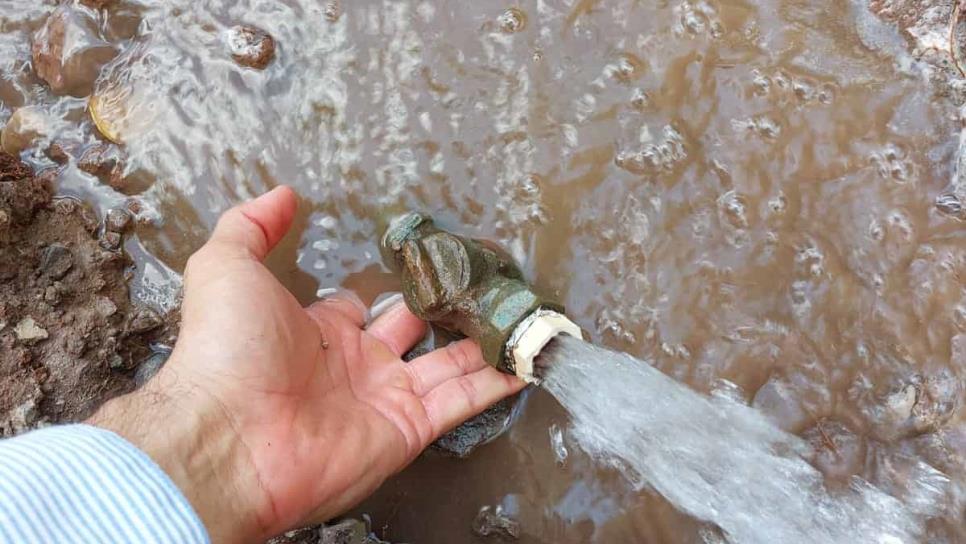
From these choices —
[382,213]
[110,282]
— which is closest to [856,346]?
[382,213]

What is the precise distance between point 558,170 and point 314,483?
136 centimetres

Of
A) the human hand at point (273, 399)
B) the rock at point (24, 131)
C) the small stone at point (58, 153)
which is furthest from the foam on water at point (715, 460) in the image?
the rock at point (24, 131)

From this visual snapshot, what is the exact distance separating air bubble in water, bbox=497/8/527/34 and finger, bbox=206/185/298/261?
1.06 meters

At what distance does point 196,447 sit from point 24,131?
1.66m

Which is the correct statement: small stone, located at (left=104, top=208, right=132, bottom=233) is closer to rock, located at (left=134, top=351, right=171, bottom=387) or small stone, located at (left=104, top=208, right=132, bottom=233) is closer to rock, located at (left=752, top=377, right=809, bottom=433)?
rock, located at (left=134, top=351, right=171, bottom=387)

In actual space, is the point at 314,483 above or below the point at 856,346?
below

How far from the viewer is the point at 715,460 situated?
2492 mm

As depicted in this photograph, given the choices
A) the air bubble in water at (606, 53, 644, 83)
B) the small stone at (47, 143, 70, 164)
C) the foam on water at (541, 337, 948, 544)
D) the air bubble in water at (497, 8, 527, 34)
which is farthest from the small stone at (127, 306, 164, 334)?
the air bubble in water at (606, 53, 644, 83)

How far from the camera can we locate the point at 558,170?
279 centimetres

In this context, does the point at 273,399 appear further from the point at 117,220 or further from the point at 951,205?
the point at 951,205

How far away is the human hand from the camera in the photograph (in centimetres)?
217

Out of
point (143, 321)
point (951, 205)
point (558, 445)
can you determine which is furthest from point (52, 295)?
point (951, 205)

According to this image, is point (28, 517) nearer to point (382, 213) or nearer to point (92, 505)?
point (92, 505)

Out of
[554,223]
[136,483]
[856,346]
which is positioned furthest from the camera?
[554,223]
